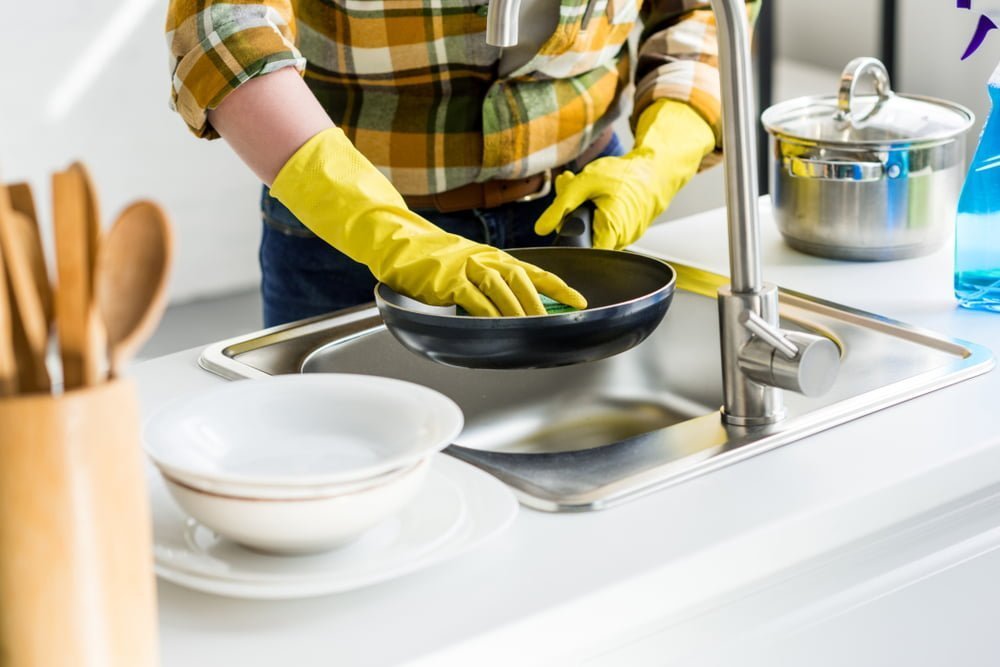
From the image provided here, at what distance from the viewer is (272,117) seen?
1.24 m

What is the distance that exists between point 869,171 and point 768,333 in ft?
1.42

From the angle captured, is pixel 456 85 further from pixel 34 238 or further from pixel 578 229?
pixel 34 238

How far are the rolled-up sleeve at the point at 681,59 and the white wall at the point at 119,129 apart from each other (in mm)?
1636

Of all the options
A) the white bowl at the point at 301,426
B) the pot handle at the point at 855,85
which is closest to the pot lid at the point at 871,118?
the pot handle at the point at 855,85

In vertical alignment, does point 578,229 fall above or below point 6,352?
below

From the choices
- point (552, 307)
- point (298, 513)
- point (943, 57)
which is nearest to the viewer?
point (298, 513)

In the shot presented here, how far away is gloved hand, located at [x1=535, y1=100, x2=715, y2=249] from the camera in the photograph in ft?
4.34

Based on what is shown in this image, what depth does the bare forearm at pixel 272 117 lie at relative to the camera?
123cm

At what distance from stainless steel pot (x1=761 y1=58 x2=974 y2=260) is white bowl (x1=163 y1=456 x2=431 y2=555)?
753 millimetres

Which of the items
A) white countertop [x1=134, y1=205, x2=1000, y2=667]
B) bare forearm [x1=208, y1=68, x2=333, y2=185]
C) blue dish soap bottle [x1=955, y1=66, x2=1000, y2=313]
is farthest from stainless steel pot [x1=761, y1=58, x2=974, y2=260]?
bare forearm [x1=208, y1=68, x2=333, y2=185]

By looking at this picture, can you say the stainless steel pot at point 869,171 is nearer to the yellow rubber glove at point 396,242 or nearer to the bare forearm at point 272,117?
the yellow rubber glove at point 396,242

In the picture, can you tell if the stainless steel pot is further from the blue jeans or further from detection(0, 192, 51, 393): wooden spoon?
detection(0, 192, 51, 393): wooden spoon

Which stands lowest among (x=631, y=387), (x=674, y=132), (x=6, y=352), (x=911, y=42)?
(x=631, y=387)

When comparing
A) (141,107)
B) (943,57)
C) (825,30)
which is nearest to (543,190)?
(943,57)
